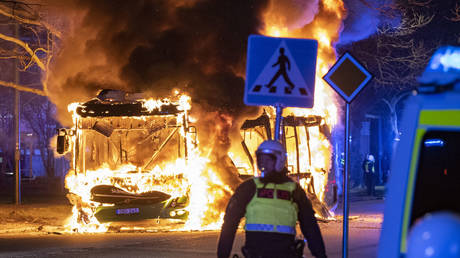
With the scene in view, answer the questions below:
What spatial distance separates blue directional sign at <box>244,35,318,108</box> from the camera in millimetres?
7422

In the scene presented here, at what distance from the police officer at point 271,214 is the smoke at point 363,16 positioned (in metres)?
16.6

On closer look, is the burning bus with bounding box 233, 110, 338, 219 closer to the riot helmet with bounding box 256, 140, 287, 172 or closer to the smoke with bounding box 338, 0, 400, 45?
the smoke with bounding box 338, 0, 400, 45

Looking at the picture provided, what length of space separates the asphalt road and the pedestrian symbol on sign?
5.07 meters

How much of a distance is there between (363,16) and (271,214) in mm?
17195

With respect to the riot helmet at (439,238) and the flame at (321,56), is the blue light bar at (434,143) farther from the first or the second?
the flame at (321,56)

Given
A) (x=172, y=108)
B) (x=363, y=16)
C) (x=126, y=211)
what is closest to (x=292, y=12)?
(x=363, y=16)

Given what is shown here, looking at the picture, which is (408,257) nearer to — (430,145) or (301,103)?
(430,145)

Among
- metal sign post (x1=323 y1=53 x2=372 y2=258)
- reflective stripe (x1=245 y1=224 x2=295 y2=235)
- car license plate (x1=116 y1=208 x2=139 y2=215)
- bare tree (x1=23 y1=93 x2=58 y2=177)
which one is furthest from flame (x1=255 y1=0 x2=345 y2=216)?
bare tree (x1=23 y1=93 x2=58 y2=177)

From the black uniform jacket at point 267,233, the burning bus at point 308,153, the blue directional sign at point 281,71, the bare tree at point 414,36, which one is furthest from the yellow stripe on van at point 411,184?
the bare tree at point 414,36

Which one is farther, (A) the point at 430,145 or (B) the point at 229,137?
(B) the point at 229,137

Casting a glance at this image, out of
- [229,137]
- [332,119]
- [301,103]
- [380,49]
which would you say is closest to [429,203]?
[301,103]

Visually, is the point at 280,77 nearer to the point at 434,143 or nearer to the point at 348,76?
the point at 348,76

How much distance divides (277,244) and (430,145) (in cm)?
184

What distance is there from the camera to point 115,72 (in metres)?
18.0
